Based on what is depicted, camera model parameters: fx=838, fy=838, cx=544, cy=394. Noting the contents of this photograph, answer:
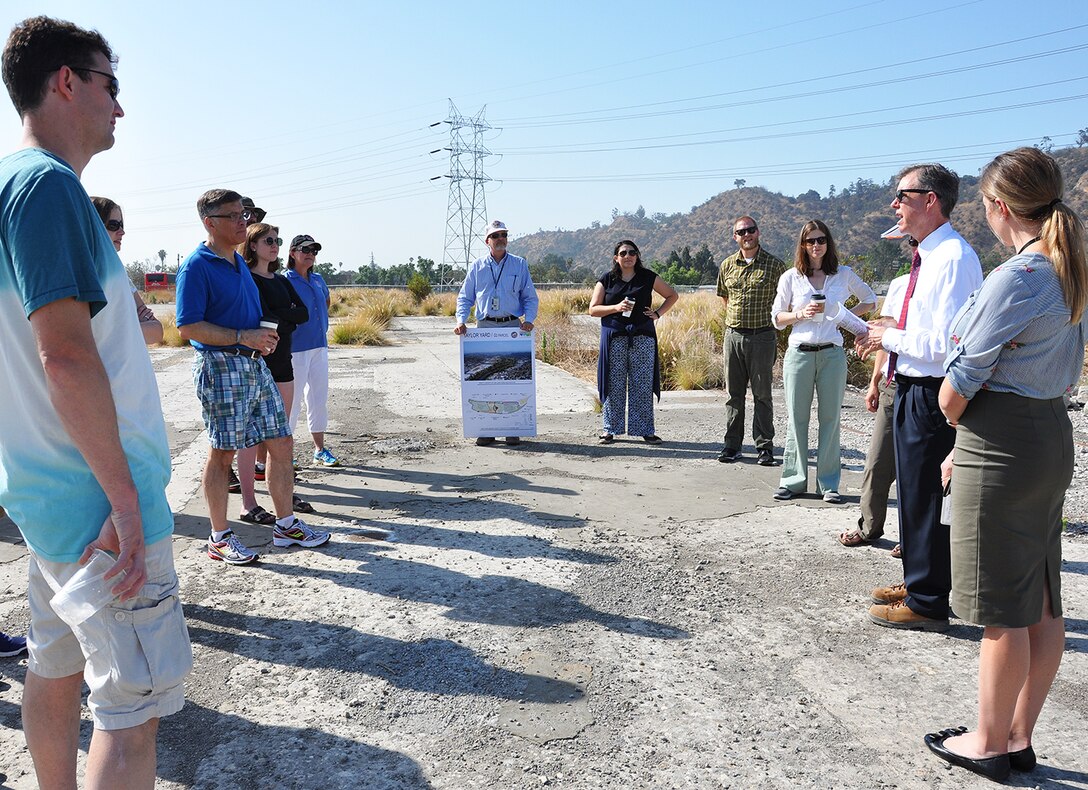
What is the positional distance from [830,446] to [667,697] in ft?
11.3

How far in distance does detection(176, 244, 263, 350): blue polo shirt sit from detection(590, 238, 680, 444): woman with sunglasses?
4.07 m

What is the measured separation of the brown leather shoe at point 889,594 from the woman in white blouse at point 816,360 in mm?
1952

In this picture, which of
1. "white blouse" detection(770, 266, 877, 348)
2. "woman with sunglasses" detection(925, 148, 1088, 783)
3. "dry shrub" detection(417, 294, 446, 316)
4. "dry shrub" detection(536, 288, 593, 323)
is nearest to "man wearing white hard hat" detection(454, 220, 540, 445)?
"white blouse" detection(770, 266, 877, 348)

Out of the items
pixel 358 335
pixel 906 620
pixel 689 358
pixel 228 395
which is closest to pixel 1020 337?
pixel 906 620

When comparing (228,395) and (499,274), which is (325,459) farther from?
(228,395)

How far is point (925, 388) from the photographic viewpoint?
4.18 m

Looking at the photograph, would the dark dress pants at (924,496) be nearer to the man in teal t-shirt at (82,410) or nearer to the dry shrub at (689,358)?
the man in teal t-shirt at (82,410)

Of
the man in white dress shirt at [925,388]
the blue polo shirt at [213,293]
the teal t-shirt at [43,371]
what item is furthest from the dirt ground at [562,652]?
the blue polo shirt at [213,293]

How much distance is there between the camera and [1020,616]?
2.82 metres

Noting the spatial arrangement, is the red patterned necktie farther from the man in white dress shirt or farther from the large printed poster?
the large printed poster

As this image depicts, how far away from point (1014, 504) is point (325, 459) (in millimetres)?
5928

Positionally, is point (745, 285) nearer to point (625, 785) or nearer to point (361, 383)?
point (625, 785)

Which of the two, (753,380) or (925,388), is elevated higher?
(925,388)

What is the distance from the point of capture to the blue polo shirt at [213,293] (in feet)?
15.6
